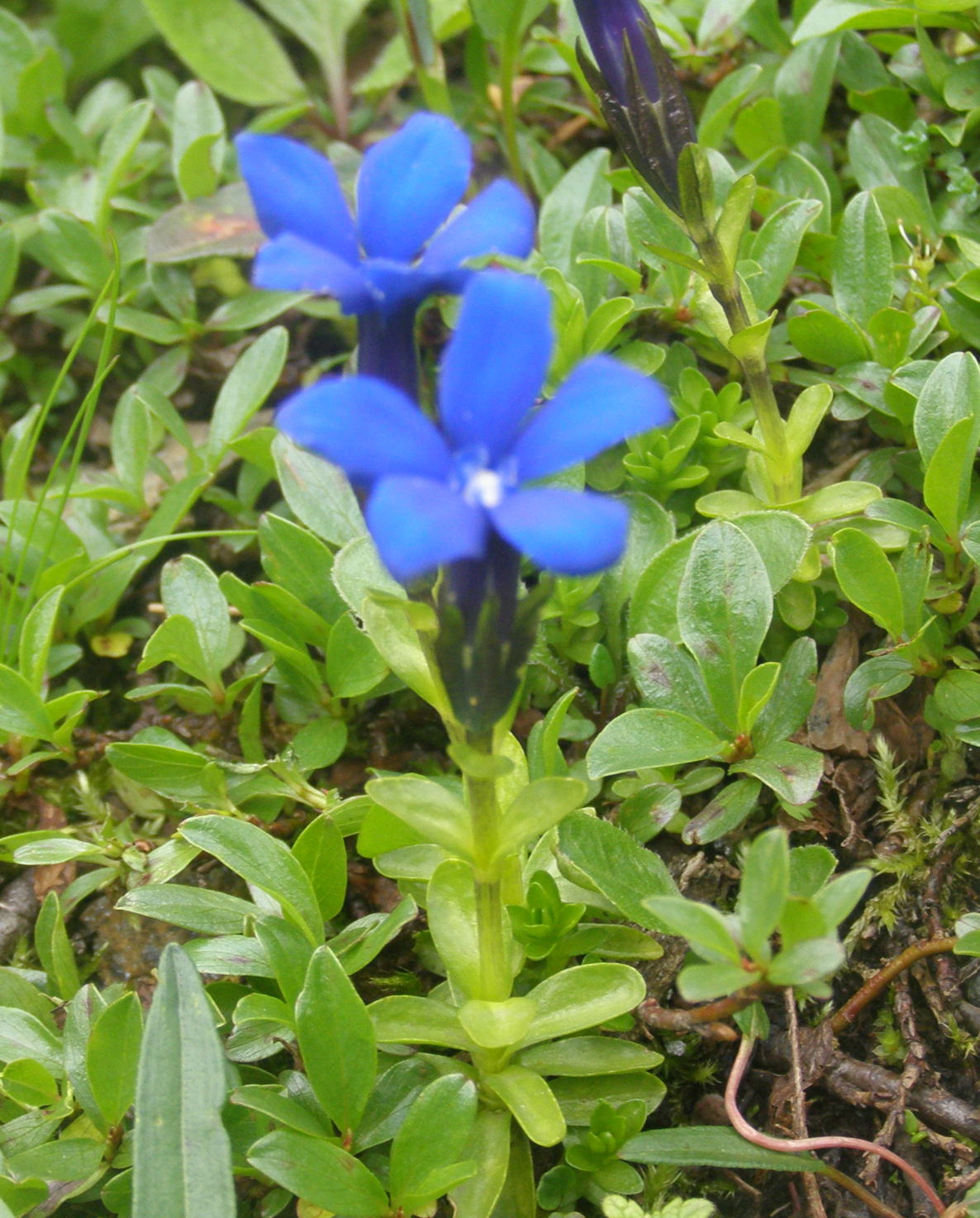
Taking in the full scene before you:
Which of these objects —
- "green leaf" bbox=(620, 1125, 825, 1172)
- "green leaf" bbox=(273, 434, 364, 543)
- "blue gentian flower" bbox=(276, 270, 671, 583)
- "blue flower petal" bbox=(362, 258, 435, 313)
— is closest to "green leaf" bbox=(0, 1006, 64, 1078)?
"green leaf" bbox=(620, 1125, 825, 1172)

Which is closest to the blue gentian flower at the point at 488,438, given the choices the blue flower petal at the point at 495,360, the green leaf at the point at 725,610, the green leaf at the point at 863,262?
the blue flower petal at the point at 495,360

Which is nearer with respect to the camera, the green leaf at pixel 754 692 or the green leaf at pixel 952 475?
the green leaf at pixel 754 692

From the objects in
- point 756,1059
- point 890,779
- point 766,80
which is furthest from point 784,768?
point 766,80

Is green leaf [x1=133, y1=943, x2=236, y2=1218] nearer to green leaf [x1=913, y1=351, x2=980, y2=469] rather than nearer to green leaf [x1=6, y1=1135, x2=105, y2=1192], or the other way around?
green leaf [x1=6, y1=1135, x2=105, y2=1192]

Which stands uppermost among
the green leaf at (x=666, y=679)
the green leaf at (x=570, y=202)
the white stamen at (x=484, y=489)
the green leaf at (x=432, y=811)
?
the white stamen at (x=484, y=489)

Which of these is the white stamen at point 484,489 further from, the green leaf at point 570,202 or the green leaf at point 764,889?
the green leaf at point 570,202

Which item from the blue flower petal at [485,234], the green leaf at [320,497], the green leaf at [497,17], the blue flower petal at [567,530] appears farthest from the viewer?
the green leaf at [497,17]

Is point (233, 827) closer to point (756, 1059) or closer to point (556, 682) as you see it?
point (556, 682)

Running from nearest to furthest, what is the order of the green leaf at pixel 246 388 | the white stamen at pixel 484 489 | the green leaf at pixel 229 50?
the white stamen at pixel 484 489
the green leaf at pixel 246 388
the green leaf at pixel 229 50
